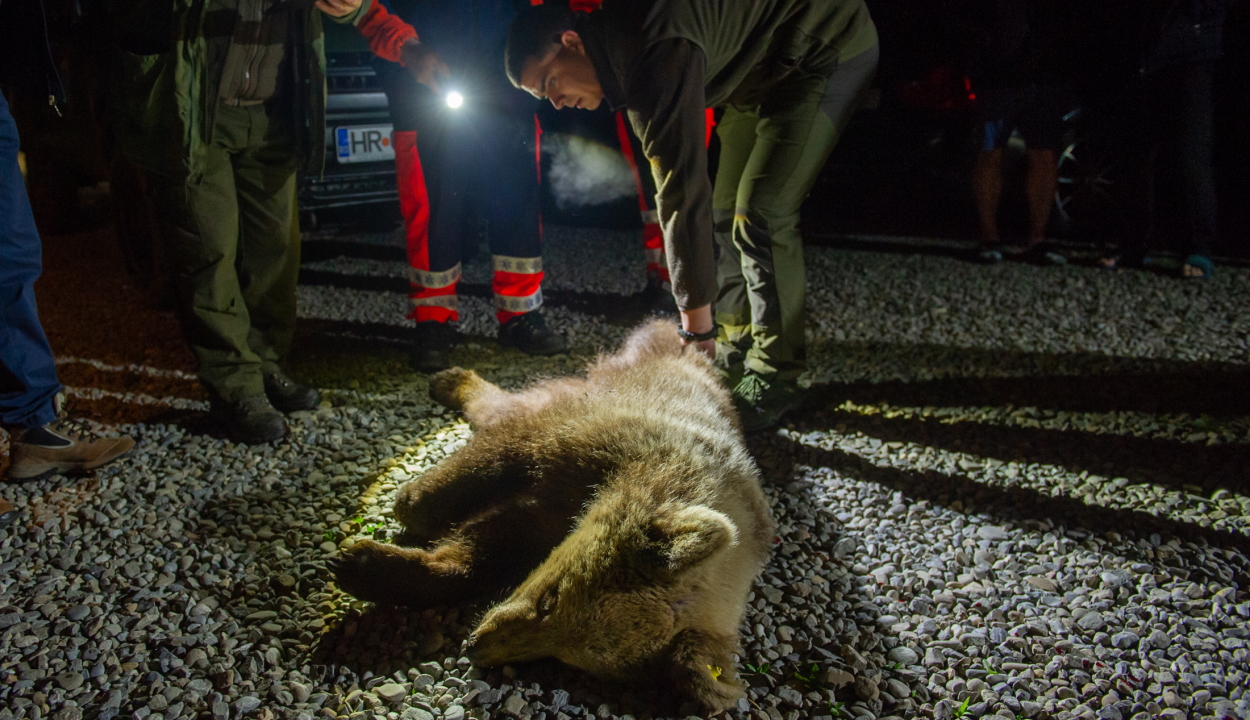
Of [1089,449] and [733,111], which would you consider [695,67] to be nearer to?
[733,111]

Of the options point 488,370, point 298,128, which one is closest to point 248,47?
point 298,128

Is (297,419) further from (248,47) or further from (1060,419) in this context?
(1060,419)

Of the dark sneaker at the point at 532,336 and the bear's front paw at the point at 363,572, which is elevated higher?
the dark sneaker at the point at 532,336

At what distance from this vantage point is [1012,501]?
2680 millimetres

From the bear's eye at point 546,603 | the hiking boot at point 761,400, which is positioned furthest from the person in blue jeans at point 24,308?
the hiking boot at point 761,400

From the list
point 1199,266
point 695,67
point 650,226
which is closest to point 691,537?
point 695,67

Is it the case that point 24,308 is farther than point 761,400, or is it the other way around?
point 761,400

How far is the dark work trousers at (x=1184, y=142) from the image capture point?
516 centimetres

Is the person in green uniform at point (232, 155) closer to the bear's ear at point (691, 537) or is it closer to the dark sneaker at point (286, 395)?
the dark sneaker at point (286, 395)

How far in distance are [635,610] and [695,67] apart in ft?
5.32

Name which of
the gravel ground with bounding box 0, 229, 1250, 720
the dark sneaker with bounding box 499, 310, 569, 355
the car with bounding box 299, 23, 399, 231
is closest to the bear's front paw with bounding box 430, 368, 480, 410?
the gravel ground with bounding box 0, 229, 1250, 720

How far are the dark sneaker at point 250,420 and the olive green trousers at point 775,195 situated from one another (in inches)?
77.1

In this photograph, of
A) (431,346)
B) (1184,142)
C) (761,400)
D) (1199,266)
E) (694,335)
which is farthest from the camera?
(1199,266)

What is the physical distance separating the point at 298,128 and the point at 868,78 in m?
2.32
